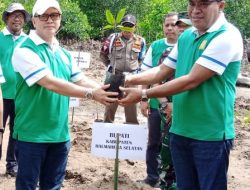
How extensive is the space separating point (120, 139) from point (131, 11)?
16477 mm

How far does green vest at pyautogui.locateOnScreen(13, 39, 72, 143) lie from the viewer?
3275 millimetres

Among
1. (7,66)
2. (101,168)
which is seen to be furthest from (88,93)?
(101,168)

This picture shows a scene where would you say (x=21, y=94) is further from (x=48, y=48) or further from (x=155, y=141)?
(x=155, y=141)

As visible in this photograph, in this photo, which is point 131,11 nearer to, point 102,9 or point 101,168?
point 102,9

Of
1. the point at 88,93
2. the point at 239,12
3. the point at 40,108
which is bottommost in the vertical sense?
the point at 40,108

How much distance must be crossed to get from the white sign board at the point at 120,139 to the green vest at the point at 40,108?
1.37 ft

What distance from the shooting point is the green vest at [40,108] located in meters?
3.28

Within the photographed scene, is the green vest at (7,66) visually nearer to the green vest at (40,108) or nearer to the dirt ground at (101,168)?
the dirt ground at (101,168)

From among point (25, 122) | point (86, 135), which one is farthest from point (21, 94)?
point (86, 135)

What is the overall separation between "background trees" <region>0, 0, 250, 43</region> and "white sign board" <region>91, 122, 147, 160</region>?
12.5 metres

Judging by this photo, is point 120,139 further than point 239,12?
No

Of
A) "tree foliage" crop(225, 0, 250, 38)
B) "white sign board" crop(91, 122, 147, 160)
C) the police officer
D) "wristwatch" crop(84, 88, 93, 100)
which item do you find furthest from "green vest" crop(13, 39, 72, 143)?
"tree foliage" crop(225, 0, 250, 38)

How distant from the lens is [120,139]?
3.70 m

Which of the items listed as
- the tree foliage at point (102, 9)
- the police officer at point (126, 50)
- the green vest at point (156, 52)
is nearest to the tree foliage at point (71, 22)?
the tree foliage at point (102, 9)
